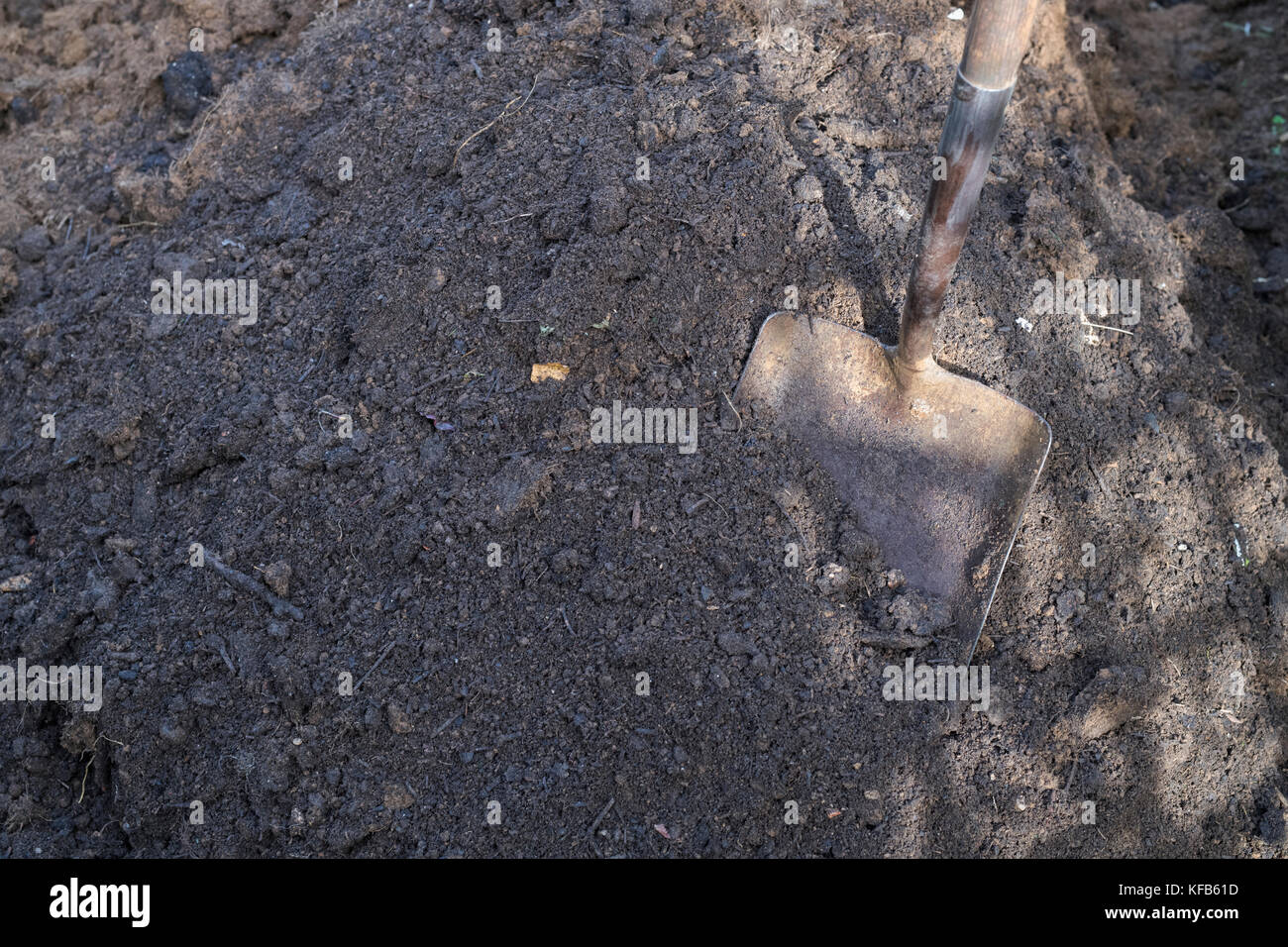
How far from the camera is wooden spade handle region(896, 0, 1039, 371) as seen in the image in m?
2.64

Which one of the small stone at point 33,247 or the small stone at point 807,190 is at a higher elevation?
the small stone at point 807,190

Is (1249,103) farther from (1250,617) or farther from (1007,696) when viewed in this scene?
(1007,696)

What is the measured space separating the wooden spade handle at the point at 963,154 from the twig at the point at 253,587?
2139mm

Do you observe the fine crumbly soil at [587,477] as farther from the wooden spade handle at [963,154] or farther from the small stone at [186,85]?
the wooden spade handle at [963,154]

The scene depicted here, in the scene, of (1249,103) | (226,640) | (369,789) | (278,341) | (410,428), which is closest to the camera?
(369,789)

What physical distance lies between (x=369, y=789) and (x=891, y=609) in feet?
5.49

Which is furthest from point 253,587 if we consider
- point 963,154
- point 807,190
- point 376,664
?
point 963,154

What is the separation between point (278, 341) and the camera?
3.54 meters

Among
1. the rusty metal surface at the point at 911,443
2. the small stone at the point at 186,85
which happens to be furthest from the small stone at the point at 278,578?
the small stone at the point at 186,85

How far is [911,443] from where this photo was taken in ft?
11.0

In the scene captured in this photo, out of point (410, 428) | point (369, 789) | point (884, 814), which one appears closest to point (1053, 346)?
point (884, 814)

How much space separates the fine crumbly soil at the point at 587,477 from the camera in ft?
9.49

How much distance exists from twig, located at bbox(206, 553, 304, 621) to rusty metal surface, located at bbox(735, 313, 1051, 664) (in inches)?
62.7

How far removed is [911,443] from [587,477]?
3.67ft
